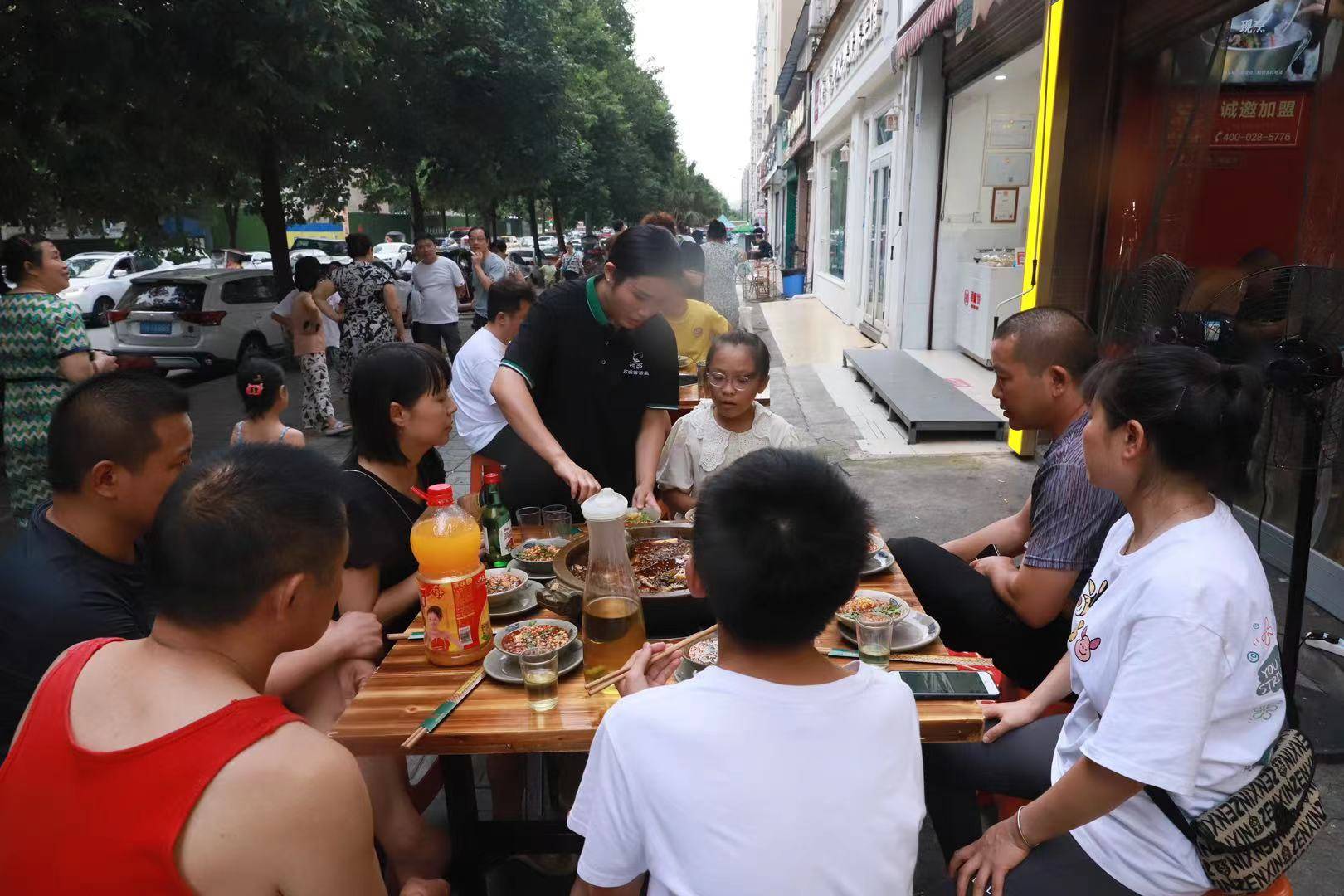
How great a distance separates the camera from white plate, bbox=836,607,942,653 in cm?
210

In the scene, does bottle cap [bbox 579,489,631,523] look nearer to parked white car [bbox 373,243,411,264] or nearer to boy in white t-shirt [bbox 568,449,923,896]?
boy in white t-shirt [bbox 568,449,923,896]

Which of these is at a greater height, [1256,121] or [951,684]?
[1256,121]

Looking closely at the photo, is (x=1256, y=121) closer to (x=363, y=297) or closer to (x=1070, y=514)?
(x=1070, y=514)

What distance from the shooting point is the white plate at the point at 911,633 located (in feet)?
6.90

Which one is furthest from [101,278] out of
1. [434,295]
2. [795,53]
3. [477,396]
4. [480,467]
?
[795,53]

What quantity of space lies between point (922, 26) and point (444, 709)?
30.3ft

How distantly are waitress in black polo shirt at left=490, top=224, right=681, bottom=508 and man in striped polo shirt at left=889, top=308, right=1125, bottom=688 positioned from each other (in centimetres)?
115

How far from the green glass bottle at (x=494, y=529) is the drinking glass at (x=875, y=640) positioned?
1.20 m

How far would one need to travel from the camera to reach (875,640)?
2.02m

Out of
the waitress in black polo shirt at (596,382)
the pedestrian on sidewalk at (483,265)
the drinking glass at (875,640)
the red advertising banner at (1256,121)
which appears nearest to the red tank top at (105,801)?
the drinking glass at (875,640)

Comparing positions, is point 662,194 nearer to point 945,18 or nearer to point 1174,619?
point 945,18

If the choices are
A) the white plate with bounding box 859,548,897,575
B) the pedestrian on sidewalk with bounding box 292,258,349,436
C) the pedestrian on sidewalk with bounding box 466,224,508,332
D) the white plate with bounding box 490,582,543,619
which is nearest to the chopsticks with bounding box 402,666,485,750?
the white plate with bounding box 490,582,543,619

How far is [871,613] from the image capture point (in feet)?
7.13

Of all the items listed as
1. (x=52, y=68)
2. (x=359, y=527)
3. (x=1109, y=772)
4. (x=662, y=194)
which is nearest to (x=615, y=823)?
(x=1109, y=772)
